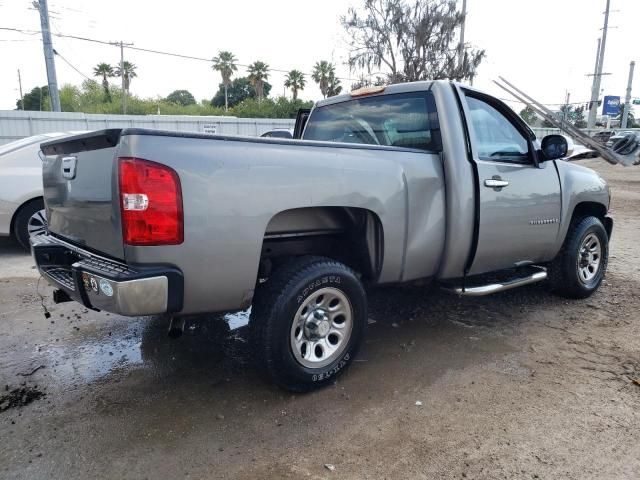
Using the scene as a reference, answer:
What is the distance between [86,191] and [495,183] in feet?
9.20

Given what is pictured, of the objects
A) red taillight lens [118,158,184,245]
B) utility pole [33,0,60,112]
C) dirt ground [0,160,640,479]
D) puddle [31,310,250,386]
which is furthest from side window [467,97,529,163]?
utility pole [33,0,60,112]

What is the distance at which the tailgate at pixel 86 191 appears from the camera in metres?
2.46

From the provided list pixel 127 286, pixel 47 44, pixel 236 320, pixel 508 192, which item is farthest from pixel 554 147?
pixel 47 44

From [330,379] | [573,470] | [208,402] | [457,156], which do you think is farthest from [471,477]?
[457,156]

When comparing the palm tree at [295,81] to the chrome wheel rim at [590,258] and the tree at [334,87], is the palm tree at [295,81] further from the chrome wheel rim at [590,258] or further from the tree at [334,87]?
the chrome wheel rim at [590,258]

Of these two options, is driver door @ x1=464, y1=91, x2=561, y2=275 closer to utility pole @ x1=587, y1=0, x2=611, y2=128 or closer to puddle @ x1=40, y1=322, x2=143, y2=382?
puddle @ x1=40, y1=322, x2=143, y2=382

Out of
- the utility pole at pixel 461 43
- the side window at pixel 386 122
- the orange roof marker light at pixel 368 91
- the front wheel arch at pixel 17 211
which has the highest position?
the utility pole at pixel 461 43

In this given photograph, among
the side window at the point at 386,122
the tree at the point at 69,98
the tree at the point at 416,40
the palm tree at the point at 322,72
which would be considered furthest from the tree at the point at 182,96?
the side window at the point at 386,122

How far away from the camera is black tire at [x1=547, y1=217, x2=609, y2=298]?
14.9 ft

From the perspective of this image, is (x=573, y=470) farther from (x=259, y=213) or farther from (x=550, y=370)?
(x=259, y=213)

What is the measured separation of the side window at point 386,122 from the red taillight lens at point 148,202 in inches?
79.1

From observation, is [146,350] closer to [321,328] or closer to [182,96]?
[321,328]

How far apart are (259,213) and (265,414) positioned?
1.17 meters

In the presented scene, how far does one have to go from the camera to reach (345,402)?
293 cm
